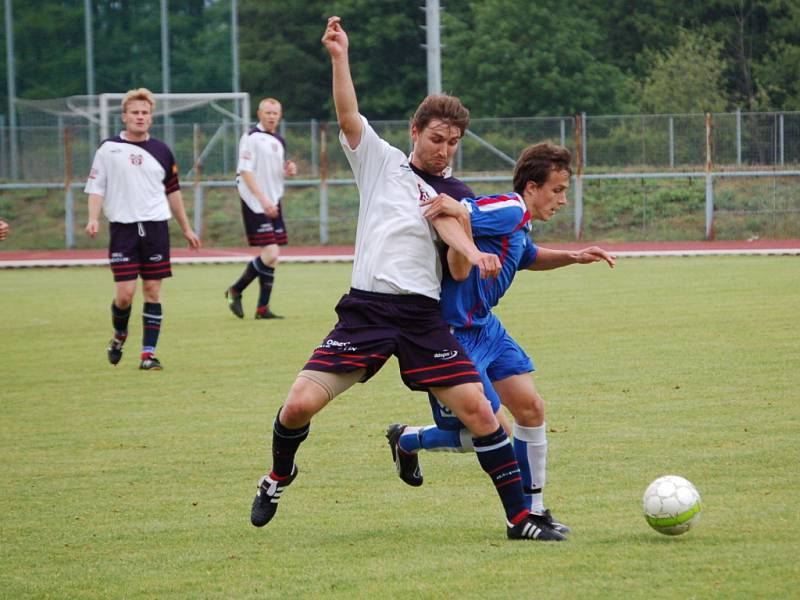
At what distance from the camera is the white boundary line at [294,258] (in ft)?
76.6

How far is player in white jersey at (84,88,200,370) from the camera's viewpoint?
11.0 metres

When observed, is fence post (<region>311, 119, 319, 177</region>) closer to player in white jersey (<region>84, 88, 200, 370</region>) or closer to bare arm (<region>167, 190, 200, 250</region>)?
bare arm (<region>167, 190, 200, 250</region>)

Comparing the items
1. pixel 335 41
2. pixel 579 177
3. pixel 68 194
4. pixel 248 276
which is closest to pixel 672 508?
pixel 335 41

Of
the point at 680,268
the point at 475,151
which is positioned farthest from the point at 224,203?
the point at 680,268

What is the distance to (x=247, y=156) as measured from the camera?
48.6 feet

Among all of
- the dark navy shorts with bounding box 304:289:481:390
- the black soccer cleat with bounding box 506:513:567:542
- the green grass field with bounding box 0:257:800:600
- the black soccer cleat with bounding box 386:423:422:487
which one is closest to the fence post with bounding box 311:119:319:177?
the green grass field with bounding box 0:257:800:600

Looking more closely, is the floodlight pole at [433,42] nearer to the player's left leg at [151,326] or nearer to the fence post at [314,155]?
the fence post at [314,155]

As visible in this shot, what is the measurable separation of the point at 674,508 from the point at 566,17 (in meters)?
46.2

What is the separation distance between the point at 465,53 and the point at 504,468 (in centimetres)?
4334

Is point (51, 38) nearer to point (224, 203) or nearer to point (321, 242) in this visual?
point (224, 203)

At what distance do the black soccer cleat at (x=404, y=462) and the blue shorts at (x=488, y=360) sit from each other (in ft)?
1.50

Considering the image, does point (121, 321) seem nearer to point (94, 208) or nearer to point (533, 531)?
point (94, 208)

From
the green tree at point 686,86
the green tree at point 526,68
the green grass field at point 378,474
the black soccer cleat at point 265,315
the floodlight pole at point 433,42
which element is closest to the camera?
the green grass field at point 378,474

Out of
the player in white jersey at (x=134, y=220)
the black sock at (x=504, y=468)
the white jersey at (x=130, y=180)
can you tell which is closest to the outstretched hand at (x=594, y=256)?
the black sock at (x=504, y=468)
